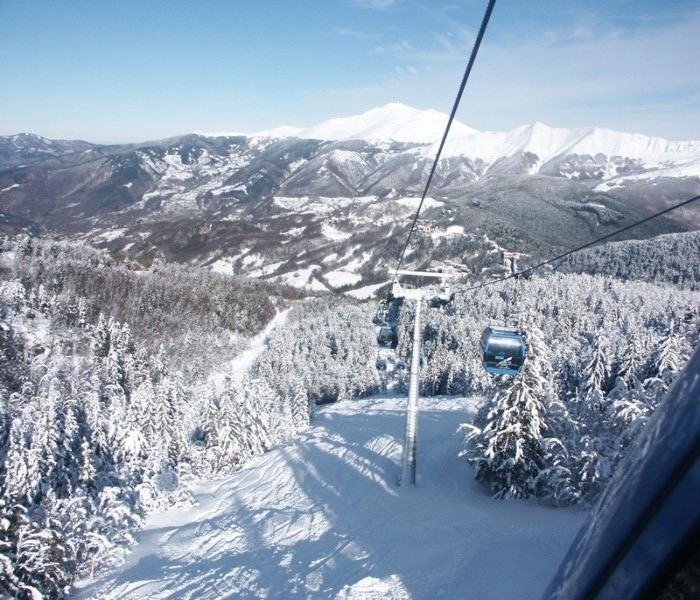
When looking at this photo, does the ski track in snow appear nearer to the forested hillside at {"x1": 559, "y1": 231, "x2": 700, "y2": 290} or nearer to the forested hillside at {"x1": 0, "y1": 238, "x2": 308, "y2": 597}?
the forested hillside at {"x1": 0, "y1": 238, "x2": 308, "y2": 597}

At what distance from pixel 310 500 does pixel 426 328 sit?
8525 cm

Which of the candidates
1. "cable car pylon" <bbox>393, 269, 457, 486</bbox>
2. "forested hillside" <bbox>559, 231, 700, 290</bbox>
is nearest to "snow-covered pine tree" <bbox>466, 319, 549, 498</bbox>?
"cable car pylon" <bbox>393, 269, 457, 486</bbox>

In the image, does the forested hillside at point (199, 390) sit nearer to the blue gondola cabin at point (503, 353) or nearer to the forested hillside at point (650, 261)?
the blue gondola cabin at point (503, 353)

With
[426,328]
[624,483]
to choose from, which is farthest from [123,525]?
[426,328]

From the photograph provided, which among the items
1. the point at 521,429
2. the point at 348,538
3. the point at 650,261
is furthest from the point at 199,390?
the point at 650,261

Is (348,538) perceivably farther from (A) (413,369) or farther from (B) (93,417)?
(B) (93,417)

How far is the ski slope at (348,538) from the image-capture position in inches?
431

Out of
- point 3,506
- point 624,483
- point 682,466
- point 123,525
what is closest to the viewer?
point 682,466

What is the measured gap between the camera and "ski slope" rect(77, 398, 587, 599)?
10.9 meters

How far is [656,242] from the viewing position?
6560 inches

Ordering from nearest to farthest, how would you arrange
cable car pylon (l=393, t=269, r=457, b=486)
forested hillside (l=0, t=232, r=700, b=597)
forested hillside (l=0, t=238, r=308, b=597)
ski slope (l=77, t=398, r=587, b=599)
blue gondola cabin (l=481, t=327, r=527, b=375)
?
ski slope (l=77, t=398, r=587, b=599) → forested hillside (l=0, t=238, r=308, b=597) → blue gondola cabin (l=481, t=327, r=527, b=375) → cable car pylon (l=393, t=269, r=457, b=486) → forested hillside (l=0, t=232, r=700, b=597)

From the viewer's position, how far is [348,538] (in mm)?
14492

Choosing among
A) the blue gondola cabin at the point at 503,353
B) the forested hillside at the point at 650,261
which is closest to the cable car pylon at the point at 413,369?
the blue gondola cabin at the point at 503,353

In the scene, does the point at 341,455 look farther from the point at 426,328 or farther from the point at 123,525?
the point at 426,328
